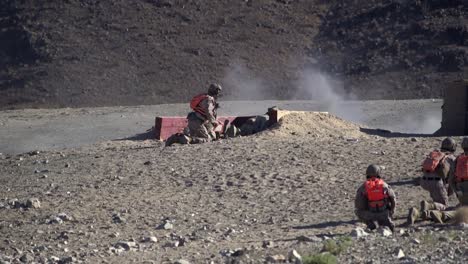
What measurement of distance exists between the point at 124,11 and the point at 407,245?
133ft

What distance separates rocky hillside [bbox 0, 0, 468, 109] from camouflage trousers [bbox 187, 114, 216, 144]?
20.0m

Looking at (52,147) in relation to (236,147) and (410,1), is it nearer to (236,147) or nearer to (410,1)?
(236,147)

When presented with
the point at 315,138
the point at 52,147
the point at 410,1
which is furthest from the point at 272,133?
the point at 410,1

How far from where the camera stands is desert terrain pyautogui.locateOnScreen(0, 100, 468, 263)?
497 inches

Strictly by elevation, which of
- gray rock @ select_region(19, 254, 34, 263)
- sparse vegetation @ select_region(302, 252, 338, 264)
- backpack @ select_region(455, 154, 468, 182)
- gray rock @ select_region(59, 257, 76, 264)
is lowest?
gray rock @ select_region(19, 254, 34, 263)

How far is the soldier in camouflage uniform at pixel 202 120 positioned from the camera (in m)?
21.9

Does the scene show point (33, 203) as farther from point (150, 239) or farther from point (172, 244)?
point (172, 244)

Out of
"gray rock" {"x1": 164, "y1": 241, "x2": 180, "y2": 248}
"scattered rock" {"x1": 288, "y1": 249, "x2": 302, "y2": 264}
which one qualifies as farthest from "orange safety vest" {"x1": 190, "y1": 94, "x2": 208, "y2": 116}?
"scattered rock" {"x1": 288, "y1": 249, "x2": 302, "y2": 264}

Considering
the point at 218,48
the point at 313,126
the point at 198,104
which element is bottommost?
the point at 313,126

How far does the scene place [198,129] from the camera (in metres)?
22.4

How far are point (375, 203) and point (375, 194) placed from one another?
12 centimetres

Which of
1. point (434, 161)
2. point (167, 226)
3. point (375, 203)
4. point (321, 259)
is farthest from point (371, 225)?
point (321, 259)

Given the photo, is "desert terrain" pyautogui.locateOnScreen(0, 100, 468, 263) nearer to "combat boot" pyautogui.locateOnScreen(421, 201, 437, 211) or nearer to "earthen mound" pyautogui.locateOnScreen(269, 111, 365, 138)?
"earthen mound" pyautogui.locateOnScreen(269, 111, 365, 138)

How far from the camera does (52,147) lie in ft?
98.4
